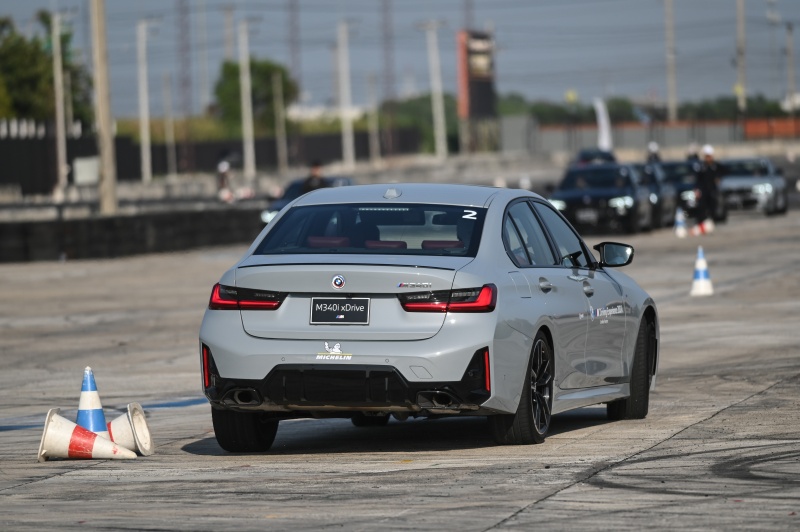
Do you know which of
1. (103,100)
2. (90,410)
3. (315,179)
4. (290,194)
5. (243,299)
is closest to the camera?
(243,299)

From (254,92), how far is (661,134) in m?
69.3

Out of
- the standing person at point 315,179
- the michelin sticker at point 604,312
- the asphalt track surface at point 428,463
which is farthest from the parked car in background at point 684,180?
the michelin sticker at point 604,312

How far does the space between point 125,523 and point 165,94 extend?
431ft

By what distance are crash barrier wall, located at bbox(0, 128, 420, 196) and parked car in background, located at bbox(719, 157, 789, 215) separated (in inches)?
686

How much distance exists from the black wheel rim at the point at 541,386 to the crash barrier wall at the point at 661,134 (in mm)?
96192

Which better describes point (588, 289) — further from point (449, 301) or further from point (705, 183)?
point (705, 183)

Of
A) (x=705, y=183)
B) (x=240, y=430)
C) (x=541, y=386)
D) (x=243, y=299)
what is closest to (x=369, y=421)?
(x=240, y=430)

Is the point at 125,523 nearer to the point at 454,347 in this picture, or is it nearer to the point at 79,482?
the point at 79,482

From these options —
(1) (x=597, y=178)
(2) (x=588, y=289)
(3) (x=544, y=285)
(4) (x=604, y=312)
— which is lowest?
(1) (x=597, y=178)

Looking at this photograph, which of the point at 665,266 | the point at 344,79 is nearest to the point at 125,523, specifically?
the point at 665,266

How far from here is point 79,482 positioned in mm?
8523

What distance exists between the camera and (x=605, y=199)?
38750 mm

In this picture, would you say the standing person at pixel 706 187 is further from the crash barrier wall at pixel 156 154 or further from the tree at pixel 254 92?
the tree at pixel 254 92

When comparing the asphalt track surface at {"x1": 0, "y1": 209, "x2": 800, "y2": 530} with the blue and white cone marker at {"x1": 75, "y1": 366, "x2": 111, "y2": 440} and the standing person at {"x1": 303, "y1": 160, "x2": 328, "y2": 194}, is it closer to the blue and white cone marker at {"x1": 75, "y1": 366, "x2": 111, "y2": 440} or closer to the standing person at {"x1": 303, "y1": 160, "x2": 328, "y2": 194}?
the blue and white cone marker at {"x1": 75, "y1": 366, "x2": 111, "y2": 440}
